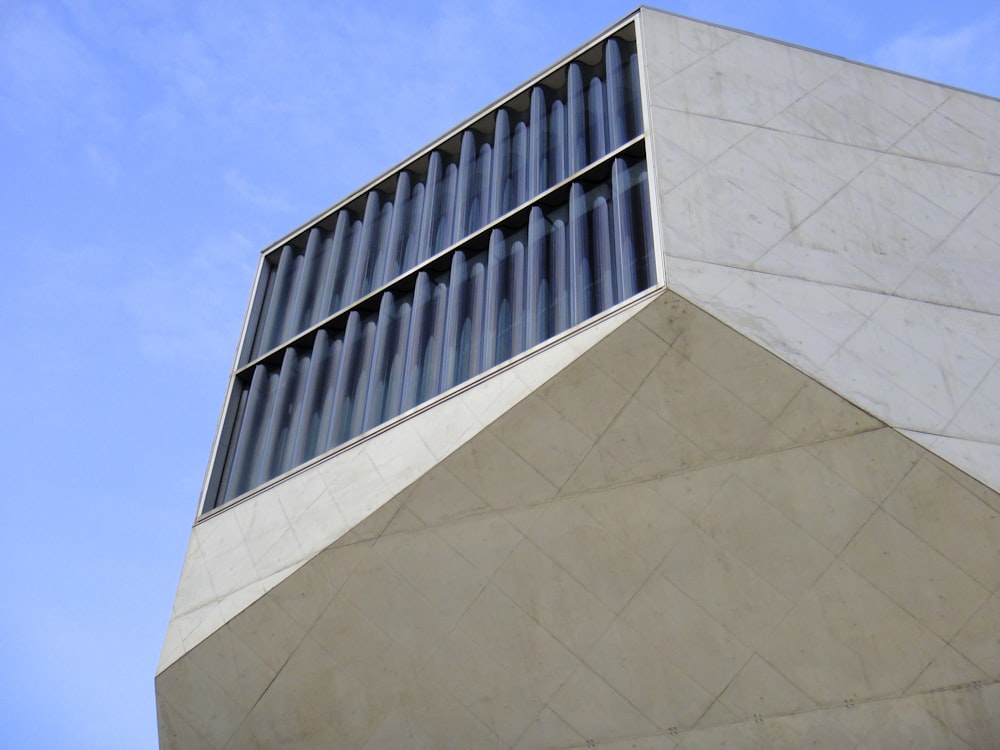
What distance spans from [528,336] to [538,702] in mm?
5696

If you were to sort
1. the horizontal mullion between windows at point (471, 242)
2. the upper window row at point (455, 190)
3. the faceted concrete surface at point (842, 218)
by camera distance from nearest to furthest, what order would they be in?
the faceted concrete surface at point (842, 218), the horizontal mullion between windows at point (471, 242), the upper window row at point (455, 190)

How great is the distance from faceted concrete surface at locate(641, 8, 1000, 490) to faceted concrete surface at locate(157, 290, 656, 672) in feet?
7.48

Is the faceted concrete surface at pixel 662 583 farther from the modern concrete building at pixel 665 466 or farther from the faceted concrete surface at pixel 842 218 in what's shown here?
the faceted concrete surface at pixel 842 218

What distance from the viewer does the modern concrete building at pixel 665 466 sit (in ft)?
52.3

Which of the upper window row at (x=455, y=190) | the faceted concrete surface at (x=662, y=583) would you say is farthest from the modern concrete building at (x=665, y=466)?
the upper window row at (x=455, y=190)

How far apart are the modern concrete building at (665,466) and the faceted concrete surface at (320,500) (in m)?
0.07

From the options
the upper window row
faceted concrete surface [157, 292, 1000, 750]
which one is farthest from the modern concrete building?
the upper window row

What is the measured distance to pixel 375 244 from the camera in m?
24.3

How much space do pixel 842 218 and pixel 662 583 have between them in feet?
21.2

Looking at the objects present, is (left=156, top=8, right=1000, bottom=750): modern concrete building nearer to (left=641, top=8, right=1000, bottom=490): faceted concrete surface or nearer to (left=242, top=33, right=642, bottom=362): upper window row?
(left=641, top=8, right=1000, bottom=490): faceted concrete surface

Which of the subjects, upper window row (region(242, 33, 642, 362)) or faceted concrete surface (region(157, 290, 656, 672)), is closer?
faceted concrete surface (region(157, 290, 656, 672))

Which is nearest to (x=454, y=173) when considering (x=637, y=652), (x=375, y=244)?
(x=375, y=244)

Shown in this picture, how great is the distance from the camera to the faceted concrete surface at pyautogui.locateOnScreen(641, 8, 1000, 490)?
16.5m

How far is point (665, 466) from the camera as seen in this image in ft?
54.6
